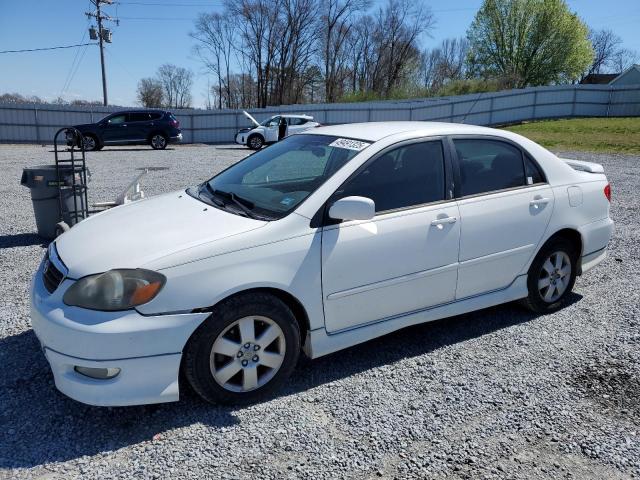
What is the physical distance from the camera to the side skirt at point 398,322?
321 centimetres

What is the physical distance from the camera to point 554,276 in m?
4.38

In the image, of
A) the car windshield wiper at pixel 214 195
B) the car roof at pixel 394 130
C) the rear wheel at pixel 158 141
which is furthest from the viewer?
the rear wheel at pixel 158 141

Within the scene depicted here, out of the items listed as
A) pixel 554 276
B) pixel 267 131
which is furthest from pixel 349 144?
pixel 267 131

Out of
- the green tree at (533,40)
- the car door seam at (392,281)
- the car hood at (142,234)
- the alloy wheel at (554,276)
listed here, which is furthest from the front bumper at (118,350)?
the green tree at (533,40)

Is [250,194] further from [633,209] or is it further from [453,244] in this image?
[633,209]

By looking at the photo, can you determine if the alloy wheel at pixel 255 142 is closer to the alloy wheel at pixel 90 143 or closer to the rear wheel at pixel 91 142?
the rear wheel at pixel 91 142

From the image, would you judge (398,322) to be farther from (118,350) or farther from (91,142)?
(91,142)

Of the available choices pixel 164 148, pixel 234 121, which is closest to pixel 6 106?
pixel 164 148

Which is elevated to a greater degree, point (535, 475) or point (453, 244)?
point (453, 244)

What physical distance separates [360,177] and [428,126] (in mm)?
945

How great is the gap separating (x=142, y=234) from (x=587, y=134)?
2536cm

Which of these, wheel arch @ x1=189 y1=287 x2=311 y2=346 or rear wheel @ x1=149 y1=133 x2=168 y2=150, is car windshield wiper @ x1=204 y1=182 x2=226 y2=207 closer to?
wheel arch @ x1=189 y1=287 x2=311 y2=346

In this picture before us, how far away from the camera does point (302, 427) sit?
287 cm

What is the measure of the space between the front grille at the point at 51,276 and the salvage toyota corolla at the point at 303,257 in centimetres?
2
